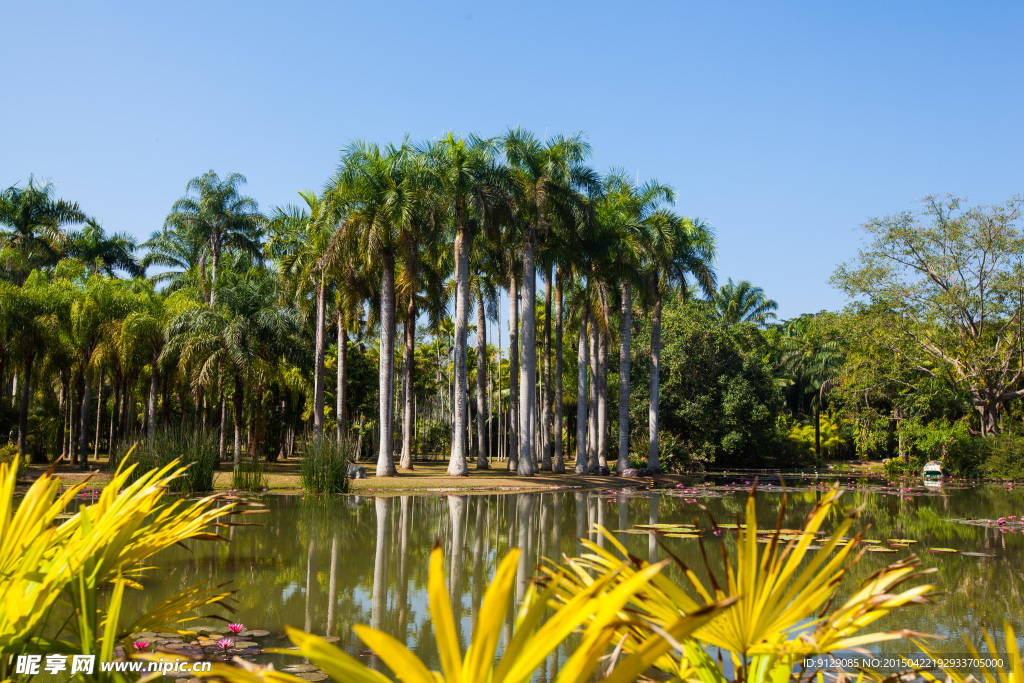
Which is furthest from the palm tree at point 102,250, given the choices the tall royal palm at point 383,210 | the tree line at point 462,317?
the tall royal palm at point 383,210

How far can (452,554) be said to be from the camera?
10336 mm

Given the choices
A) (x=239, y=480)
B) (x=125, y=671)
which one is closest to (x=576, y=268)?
(x=239, y=480)

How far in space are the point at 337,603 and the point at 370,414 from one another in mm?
37225

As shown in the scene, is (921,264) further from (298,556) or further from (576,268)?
(298,556)

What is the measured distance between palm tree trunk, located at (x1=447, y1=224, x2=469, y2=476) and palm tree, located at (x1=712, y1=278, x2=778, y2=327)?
36.1 m

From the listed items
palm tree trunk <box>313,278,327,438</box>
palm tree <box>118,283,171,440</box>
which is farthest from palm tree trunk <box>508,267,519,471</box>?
palm tree <box>118,283,171,440</box>

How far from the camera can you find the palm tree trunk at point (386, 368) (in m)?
24.7

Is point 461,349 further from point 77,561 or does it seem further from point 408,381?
point 77,561

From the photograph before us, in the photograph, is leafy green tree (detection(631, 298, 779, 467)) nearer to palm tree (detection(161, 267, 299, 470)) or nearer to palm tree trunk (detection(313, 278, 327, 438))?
palm tree trunk (detection(313, 278, 327, 438))

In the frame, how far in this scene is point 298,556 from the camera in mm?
9609

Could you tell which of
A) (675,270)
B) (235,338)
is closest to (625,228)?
(675,270)

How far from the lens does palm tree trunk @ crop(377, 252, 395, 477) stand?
973 inches

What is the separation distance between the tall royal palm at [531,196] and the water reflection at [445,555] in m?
7.39

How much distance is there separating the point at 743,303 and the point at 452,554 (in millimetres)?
57241
